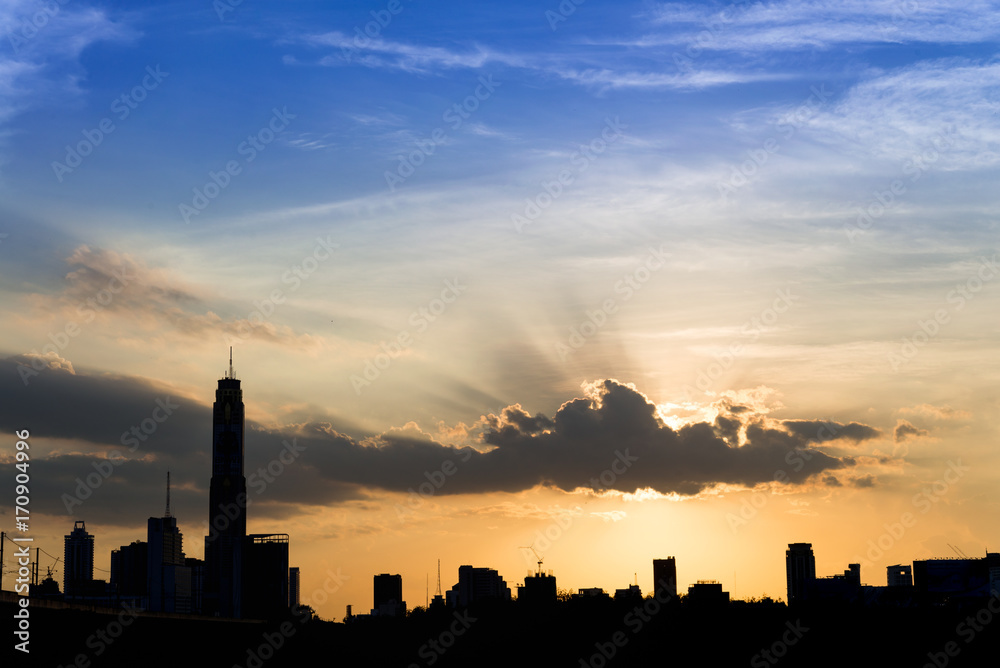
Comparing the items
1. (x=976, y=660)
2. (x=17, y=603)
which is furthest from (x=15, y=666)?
(x=976, y=660)

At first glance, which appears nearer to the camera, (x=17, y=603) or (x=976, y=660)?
(x=17, y=603)

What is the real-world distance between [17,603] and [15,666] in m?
21.6

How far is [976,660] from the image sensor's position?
19725 cm

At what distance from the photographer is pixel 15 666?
188m

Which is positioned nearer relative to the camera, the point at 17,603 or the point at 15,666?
the point at 17,603

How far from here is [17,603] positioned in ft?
565

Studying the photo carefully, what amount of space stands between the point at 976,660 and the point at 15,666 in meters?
157

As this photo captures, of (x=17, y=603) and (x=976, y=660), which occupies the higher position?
(x=17, y=603)

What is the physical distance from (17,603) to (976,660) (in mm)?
152419

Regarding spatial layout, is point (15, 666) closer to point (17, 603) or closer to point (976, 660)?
point (17, 603)
